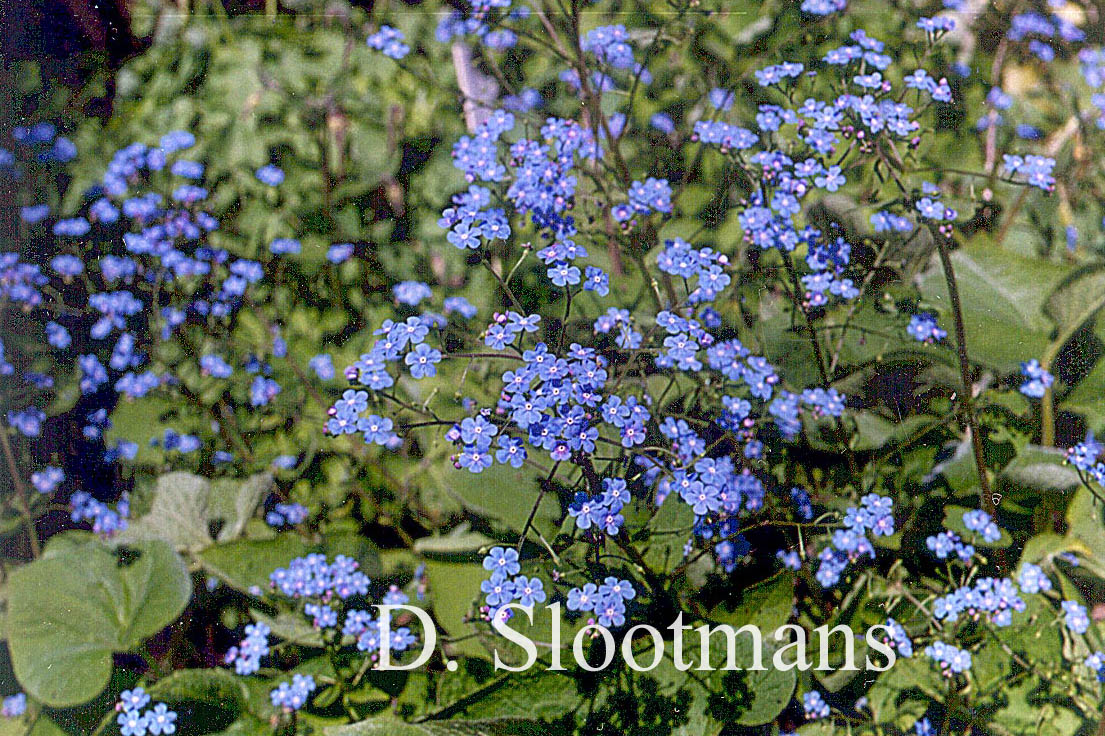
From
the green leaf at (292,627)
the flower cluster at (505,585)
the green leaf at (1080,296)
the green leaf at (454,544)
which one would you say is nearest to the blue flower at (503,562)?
the flower cluster at (505,585)

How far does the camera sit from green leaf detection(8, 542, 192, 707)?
1908 millimetres

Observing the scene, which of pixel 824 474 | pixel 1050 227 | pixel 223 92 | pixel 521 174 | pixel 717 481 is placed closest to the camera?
pixel 717 481

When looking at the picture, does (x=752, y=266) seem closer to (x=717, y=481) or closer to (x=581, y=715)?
(x=717, y=481)

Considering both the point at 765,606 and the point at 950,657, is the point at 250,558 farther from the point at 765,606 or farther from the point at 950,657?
the point at 950,657

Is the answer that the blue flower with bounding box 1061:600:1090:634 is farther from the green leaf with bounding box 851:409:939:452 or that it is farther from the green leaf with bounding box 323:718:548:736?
the green leaf with bounding box 323:718:548:736

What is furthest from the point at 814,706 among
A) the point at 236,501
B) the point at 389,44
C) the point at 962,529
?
the point at 389,44

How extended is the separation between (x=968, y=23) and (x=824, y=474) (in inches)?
77.2

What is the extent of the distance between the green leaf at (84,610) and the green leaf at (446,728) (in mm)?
566

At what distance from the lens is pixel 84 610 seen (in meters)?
2.04

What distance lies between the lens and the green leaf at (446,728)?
1.66m

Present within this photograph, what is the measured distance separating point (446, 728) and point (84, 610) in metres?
0.91

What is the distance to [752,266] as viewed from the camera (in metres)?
2.35

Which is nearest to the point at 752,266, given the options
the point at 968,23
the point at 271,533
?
the point at 271,533

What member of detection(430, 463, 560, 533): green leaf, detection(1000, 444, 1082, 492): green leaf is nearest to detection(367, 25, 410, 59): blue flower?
detection(430, 463, 560, 533): green leaf
